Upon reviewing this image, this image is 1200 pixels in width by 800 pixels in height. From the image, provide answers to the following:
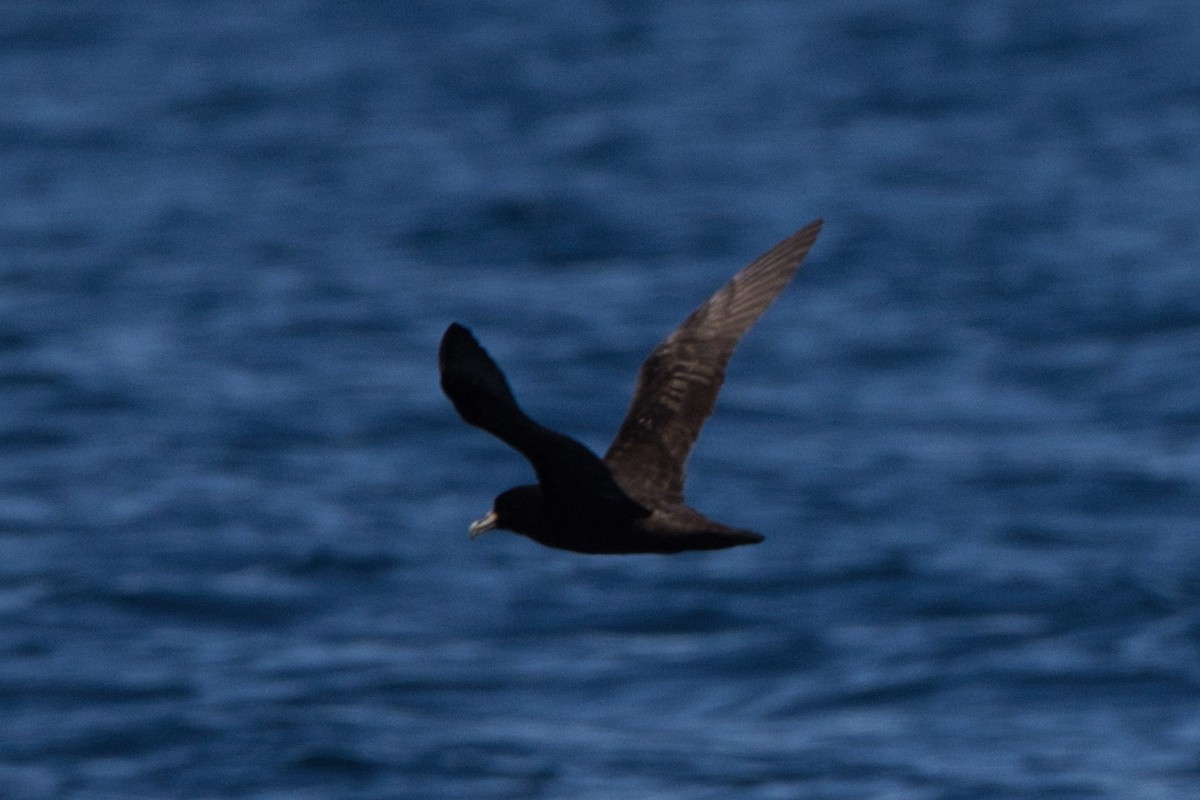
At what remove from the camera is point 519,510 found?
8141 millimetres

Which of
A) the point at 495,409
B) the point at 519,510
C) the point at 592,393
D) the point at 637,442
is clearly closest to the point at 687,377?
the point at 637,442

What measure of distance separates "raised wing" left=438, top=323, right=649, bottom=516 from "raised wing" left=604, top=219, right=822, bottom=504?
43.7 inches

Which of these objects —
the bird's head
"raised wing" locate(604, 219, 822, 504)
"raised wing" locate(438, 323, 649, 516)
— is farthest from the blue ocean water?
"raised wing" locate(438, 323, 649, 516)

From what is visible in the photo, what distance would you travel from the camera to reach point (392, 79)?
28.1m

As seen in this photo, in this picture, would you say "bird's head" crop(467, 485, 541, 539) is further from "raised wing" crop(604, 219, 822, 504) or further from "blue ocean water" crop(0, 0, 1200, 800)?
"blue ocean water" crop(0, 0, 1200, 800)

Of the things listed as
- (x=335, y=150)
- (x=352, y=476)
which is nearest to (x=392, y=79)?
(x=335, y=150)

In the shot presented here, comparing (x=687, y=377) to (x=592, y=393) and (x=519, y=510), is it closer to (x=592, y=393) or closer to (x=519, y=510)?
(x=519, y=510)

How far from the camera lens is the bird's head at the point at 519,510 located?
8102mm

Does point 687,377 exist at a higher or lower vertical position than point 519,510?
higher

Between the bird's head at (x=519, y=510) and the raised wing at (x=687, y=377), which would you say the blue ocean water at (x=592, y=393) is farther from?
the bird's head at (x=519, y=510)

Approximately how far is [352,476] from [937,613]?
563 centimetres

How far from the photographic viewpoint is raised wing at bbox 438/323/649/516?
23.1ft

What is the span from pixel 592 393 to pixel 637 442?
452 inches

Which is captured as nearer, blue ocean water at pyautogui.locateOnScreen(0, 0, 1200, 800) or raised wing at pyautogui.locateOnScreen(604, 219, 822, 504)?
raised wing at pyautogui.locateOnScreen(604, 219, 822, 504)
